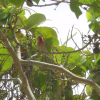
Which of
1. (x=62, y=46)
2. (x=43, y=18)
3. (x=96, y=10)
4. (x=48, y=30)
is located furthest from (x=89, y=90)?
(x=96, y=10)

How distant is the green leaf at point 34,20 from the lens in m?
1.33

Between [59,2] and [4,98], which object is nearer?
[59,2]

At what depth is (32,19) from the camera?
135 centimetres

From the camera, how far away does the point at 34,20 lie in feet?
4.42

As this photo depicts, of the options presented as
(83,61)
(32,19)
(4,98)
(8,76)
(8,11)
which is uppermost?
(32,19)

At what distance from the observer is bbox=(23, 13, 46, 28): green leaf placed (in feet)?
4.38

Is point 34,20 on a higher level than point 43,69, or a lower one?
higher

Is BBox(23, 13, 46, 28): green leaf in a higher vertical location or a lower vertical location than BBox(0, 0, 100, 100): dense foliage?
higher

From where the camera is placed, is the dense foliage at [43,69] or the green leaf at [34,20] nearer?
the dense foliage at [43,69]

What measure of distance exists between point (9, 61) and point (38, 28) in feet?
1.49

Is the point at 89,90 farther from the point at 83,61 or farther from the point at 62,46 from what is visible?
A: the point at 62,46

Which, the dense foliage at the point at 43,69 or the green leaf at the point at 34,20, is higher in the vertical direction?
the green leaf at the point at 34,20

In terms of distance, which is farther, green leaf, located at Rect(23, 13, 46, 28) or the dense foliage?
green leaf, located at Rect(23, 13, 46, 28)

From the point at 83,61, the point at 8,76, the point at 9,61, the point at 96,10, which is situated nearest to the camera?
the point at 96,10
